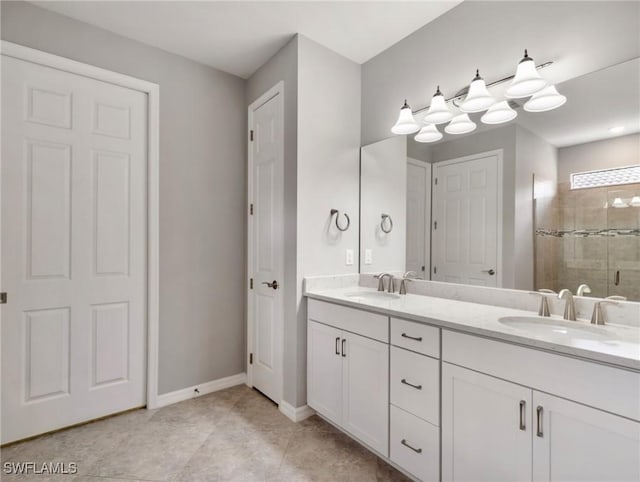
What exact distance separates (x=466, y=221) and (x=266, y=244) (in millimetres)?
1456

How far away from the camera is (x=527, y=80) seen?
1.58 meters

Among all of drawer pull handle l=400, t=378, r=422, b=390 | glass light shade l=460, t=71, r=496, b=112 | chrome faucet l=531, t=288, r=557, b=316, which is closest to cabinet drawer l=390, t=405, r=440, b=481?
drawer pull handle l=400, t=378, r=422, b=390

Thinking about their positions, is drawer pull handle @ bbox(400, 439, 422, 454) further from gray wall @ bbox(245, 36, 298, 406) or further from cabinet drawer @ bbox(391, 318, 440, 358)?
gray wall @ bbox(245, 36, 298, 406)

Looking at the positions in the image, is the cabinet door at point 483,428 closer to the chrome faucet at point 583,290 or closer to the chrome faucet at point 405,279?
the chrome faucet at point 583,290

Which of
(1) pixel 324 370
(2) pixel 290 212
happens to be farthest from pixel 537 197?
(1) pixel 324 370

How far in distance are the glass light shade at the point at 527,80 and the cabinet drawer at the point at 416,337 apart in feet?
4.09

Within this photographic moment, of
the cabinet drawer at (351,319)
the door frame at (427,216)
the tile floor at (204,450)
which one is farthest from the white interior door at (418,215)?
the tile floor at (204,450)

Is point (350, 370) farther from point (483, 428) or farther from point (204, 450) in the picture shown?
point (204, 450)

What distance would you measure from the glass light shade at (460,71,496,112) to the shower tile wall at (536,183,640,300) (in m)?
0.59

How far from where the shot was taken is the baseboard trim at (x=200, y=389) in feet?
8.03

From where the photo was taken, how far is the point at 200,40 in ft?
7.68

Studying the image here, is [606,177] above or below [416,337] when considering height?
above

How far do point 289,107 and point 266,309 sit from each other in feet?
5.06

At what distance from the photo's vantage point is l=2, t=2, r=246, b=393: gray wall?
244 cm
